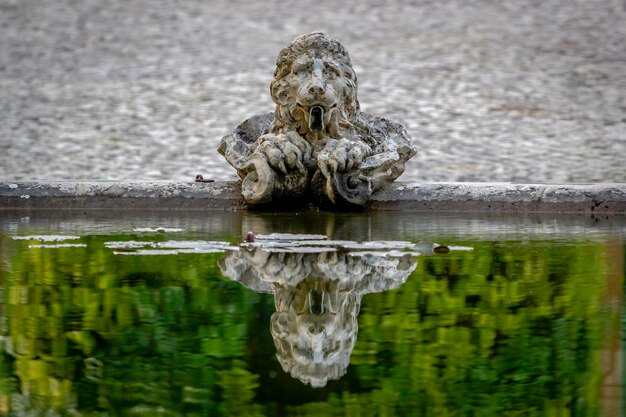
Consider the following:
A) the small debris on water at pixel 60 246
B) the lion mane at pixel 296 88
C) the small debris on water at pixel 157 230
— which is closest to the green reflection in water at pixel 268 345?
the small debris on water at pixel 60 246

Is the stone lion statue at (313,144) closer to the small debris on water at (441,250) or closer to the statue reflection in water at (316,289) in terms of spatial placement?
the small debris on water at (441,250)

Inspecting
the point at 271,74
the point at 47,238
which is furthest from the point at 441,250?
the point at 271,74

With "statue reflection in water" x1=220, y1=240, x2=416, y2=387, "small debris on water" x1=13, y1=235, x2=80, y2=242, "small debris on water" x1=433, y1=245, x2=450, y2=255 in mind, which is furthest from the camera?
"small debris on water" x1=13, y1=235, x2=80, y2=242

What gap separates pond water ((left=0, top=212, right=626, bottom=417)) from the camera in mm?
2953

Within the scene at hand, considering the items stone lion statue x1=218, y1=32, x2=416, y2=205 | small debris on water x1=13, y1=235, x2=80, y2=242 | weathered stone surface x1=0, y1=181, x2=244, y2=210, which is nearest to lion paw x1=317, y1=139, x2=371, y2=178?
stone lion statue x1=218, y1=32, x2=416, y2=205

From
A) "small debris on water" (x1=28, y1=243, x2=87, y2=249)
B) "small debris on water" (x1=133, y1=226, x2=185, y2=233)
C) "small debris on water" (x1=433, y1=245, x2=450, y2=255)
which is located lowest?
"small debris on water" (x1=433, y1=245, x2=450, y2=255)

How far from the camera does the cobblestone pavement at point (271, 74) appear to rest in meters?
12.3

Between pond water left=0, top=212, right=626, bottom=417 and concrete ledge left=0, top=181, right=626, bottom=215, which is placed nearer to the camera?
pond water left=0, top=212, right=626, bottom=417

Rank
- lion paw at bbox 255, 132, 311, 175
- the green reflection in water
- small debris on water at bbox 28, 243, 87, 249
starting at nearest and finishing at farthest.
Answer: the green reflection in water
small debris on water at bbox 28, 243, 87, 249
lion paw at bbox 255, 132, 311, 175

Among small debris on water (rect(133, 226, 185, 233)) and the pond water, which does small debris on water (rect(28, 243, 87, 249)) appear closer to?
the pond water

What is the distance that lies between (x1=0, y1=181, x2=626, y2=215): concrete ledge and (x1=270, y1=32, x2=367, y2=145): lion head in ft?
1.66

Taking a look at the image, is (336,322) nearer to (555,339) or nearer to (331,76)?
(555,339)

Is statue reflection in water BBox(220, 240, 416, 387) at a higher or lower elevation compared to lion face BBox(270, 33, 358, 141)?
lower

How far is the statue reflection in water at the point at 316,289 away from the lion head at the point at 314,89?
5.91 feet
